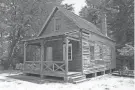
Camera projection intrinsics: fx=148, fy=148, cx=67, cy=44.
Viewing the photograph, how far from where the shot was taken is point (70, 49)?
13266 mm

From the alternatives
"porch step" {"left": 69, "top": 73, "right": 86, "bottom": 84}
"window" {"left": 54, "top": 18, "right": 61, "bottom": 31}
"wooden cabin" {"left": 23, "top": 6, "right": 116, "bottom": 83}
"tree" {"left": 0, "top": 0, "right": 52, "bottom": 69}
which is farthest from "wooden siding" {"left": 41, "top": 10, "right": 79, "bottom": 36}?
"tree" {"left": 0, "top": 0, "right": 52, "bottom": 69}

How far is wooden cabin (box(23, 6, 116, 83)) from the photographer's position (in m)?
11.4

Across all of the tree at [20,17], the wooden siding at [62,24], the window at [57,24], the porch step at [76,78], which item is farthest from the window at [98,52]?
the tree at [20,17]

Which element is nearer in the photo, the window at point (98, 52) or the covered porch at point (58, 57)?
the covered porch at point (58, 57)

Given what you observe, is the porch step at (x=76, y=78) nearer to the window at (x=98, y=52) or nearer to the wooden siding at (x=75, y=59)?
the wooden siding at (x=75, y=59)

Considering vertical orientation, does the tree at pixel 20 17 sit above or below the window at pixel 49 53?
above

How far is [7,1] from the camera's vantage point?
68.9 feet

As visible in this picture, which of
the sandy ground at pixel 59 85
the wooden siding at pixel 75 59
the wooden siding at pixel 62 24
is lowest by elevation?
the sandy ground at pixel 59 85

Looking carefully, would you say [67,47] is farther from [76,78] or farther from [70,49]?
[70,49]

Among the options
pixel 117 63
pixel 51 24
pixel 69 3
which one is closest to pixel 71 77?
pixel 51 24

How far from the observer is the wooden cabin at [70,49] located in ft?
37.6

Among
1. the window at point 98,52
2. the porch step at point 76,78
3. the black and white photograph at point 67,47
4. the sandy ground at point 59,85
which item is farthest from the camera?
the window at point 98,52

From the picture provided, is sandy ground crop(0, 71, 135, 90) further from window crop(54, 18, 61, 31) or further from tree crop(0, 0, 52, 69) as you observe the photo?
tree crop(0, 0, 52, 69)

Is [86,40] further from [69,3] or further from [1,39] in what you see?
[69,3]
